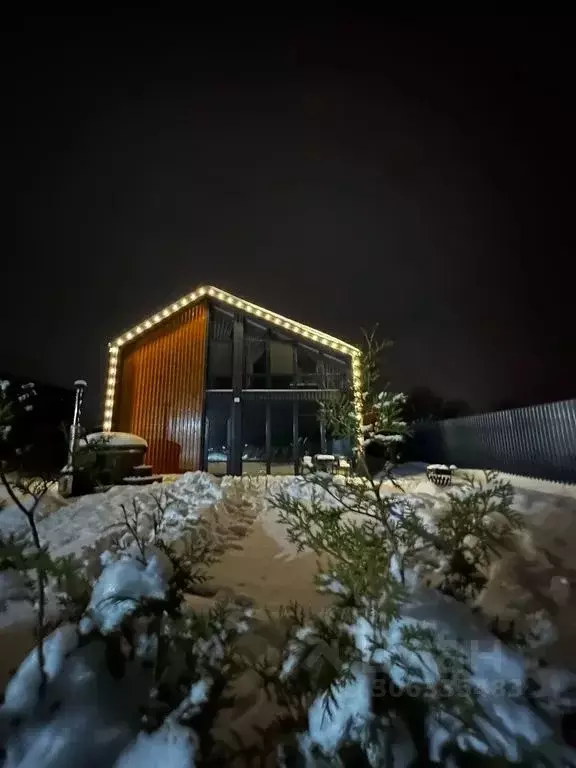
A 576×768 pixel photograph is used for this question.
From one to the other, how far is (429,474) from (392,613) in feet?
26.1

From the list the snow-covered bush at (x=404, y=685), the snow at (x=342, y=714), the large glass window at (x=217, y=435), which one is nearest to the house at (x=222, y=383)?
the large glass window at (x=217, y=435)

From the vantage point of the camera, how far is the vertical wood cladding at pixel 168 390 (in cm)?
1383

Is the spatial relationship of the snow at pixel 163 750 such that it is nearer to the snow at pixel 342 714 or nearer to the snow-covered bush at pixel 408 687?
the snow-covered bush at pixel 408 687

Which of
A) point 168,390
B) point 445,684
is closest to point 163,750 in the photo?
point 445,684

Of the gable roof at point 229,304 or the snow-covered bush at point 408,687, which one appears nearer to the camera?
the snow-covered bush at point 408,687

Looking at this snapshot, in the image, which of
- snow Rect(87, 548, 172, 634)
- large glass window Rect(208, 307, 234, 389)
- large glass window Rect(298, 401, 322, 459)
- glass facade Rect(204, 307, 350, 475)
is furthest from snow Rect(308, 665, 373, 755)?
large glass window Rect(208, 307, 234, 389)

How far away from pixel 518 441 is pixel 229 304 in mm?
11310

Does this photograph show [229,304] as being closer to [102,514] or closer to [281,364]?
[281,364]

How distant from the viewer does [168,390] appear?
14.5 m

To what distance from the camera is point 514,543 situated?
13.8ft

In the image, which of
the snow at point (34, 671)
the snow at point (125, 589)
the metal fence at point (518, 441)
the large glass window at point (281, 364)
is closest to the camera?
the snow at point (34, 671)

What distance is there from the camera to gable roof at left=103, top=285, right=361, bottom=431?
46.9 ft

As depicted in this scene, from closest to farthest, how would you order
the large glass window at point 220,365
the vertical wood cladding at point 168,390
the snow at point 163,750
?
the snow at point 163,750
the vertical wood cladding at point 168,390
the large glass window at point 220,365

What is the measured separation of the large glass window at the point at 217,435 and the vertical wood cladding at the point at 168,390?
35 centimetres
